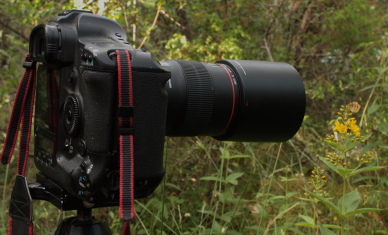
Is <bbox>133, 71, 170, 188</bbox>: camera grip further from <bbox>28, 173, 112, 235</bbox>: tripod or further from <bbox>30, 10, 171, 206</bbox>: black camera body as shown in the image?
<bbox>28, 173, 112, 235</bbox>: tripod

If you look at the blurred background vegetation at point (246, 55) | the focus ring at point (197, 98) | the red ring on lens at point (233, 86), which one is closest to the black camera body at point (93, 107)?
the focus ring at point (197, 98)

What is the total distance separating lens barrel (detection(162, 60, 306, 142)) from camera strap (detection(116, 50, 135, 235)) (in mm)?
277

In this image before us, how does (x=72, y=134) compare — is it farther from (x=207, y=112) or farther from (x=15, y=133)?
(x=207, y=112)

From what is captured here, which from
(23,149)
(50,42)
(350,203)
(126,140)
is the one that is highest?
(50,42)

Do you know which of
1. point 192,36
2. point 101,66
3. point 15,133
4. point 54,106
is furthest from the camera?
point 192,36

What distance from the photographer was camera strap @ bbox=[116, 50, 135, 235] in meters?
1.04

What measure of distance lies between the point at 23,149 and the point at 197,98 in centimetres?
44

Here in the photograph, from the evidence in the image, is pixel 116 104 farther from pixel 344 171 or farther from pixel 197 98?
pixel 344 171

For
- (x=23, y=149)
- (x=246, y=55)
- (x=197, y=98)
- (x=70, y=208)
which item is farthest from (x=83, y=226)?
(x=246, y=55)

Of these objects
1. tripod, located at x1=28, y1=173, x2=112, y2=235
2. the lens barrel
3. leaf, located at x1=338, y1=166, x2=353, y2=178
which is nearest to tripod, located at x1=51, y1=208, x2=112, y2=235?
tripod, located at x1=28, y1=173, x2=112, y2=235

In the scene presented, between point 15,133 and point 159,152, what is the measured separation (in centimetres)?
41

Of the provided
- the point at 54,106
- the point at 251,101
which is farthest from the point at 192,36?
the point at 54,106

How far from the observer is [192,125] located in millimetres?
1348

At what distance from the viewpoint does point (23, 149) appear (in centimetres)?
129
